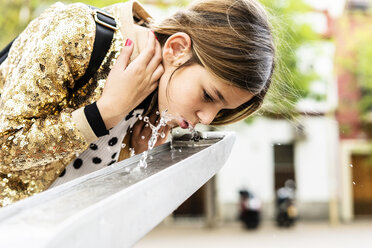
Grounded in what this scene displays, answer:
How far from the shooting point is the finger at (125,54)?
4.51 feet

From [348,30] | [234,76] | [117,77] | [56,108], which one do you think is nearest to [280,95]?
[234,76]

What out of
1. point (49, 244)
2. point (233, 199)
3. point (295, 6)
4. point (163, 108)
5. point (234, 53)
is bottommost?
point (233, 199)

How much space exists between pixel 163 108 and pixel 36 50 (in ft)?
1.27

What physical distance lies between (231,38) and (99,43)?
1.22 feet

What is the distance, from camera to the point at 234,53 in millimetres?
1385

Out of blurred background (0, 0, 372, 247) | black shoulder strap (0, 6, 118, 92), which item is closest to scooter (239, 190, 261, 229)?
blurred background (0, 0, 372, 247)

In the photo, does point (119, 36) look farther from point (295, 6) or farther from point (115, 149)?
point (295, 6)

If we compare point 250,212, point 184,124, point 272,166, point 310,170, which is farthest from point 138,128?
point 310,170

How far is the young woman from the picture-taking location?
1.21 metres

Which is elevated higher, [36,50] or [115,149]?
[36,50]

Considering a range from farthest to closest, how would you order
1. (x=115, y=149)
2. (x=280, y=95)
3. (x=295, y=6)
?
(x=295, y=6), (x=280, y=95), (x=115, y=149)

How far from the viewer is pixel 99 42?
1338 mm

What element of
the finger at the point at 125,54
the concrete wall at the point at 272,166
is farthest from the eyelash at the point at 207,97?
the concrete wall at the point at 272,166

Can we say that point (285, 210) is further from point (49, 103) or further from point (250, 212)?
point (49, 103)
